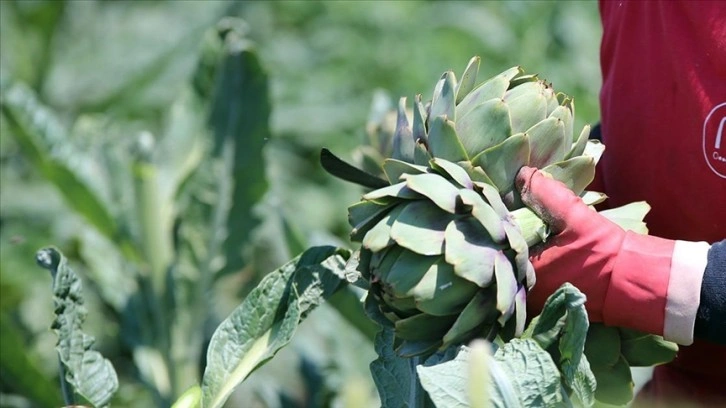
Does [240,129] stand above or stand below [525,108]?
below

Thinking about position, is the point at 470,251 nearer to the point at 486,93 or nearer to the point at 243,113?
the point at 486,93

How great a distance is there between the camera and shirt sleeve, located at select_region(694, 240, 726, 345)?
28.5 inches

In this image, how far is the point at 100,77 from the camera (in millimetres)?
2020

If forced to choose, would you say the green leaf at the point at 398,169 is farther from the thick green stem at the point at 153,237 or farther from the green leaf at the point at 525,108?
the thick green stem at the point at 153,237

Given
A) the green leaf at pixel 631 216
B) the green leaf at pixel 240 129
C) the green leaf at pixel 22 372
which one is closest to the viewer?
the green leaf at pixel 631 216

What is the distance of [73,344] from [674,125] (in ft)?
1.52

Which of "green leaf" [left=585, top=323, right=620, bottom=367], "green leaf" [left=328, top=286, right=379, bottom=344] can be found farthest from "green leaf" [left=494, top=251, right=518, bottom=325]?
"green leaf" [left=328, top=286, right=379, bottom=344]

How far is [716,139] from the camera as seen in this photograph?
0.78 m

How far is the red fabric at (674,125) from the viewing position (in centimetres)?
78

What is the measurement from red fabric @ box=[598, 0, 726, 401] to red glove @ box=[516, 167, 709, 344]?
9 centimetres

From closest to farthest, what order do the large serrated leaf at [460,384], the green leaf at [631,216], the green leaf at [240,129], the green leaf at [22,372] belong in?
the large serrated leaf at [460,384] → the green leaf at [631,216] → the green leaf at [22,372] → the green leaf at [240,129]

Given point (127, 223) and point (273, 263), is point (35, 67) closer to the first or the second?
point (273, 263)

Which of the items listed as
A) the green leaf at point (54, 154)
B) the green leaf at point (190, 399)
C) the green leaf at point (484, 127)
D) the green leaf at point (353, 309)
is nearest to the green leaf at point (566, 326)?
the green leaf at point (484, 127)

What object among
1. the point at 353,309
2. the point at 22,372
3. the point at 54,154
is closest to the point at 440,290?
Result: the point at 353,309
